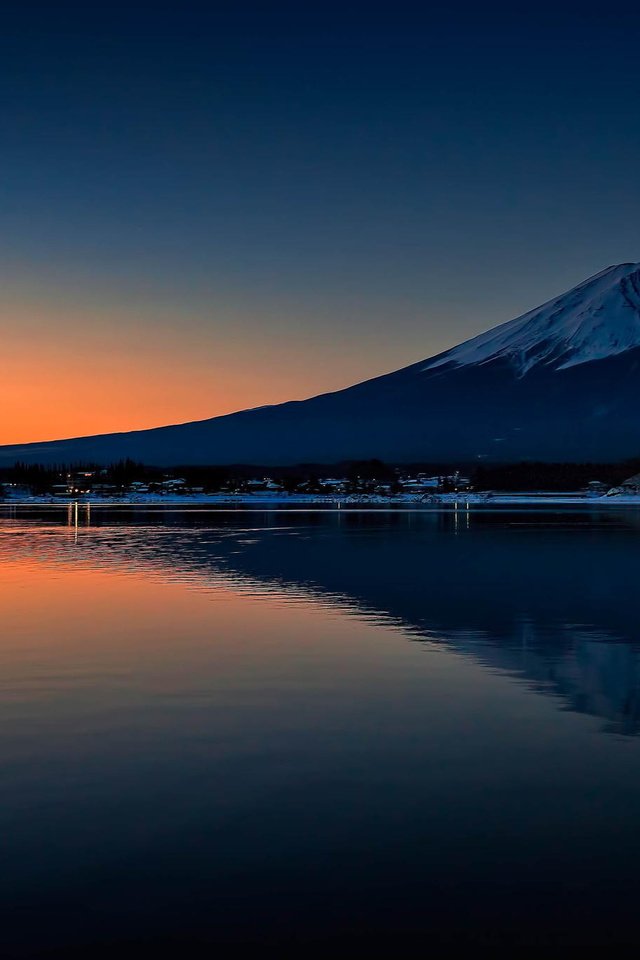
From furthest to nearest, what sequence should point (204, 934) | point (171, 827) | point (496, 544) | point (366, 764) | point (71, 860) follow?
point (496, 544) → point (366, 764) → point (171, 827) → point (71, 860) → point (204, 934)

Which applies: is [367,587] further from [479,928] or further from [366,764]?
[479,928]

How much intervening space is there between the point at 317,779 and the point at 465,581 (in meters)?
17.3

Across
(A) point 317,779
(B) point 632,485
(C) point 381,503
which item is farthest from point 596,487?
(A) point 317,779

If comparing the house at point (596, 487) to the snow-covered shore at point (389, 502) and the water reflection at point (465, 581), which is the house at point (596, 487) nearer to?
the snow-covered shore at point (389, 502)

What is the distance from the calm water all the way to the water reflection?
0.46ft

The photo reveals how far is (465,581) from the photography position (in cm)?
2497

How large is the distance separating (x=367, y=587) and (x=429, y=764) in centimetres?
1501

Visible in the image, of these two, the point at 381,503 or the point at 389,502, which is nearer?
the point at 381,503

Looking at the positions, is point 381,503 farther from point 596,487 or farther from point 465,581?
point 465,581

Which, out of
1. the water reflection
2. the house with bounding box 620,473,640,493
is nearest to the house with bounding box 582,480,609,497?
the house with bounding box 620,473,640,493

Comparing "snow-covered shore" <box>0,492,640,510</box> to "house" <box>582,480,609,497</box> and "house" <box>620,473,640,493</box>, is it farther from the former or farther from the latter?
"house" <box>582,480,609,497</box>

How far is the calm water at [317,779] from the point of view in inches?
221

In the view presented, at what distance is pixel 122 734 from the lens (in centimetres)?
955

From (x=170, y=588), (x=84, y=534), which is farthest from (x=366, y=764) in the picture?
→ (x=84, y=534)
